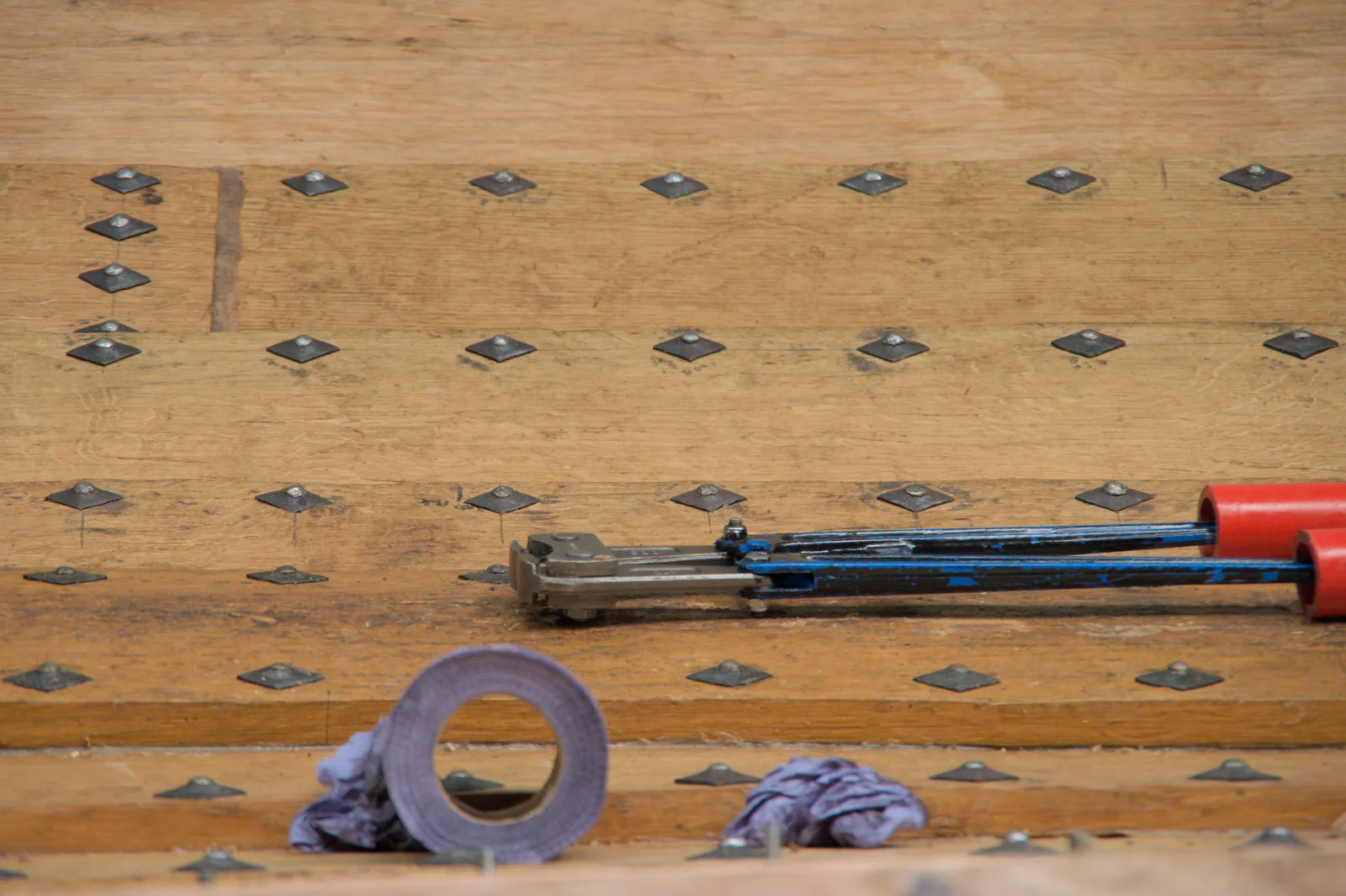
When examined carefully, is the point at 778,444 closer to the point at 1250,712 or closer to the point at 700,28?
the point at 1250,712

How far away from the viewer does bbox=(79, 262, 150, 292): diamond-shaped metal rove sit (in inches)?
172

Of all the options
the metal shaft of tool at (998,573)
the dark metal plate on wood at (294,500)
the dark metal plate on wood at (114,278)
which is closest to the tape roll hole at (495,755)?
the metal shaft of tool at (998,573)

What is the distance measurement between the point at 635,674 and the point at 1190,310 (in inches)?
84.0

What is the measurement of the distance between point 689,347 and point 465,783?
6.21 feet

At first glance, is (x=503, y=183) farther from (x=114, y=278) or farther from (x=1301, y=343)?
(x=1301, y=343)

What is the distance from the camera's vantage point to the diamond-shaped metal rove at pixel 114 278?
4379 mm

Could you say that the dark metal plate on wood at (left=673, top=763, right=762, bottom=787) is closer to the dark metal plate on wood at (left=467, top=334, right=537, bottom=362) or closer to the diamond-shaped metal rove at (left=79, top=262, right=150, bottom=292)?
the dark metal plate on wood at (left=467, top=334, right=537, bottom=362)

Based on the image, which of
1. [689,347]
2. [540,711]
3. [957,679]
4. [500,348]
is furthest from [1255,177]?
[540,711]

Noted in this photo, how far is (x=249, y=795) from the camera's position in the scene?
2.53 m

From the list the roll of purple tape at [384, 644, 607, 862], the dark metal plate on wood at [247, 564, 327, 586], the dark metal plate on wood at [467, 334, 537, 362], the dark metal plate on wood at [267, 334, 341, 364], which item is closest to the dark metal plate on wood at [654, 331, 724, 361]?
the dark metal plate on wood at [467, 334, 537, 362]

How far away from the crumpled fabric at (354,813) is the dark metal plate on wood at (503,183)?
8.81 ft

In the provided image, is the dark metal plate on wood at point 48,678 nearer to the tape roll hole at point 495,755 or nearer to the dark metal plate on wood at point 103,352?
the tape roll hole at point 495,755

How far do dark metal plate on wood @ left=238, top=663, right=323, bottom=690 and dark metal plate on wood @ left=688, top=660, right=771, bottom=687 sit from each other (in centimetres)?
65

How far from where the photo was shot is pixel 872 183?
488 cm
